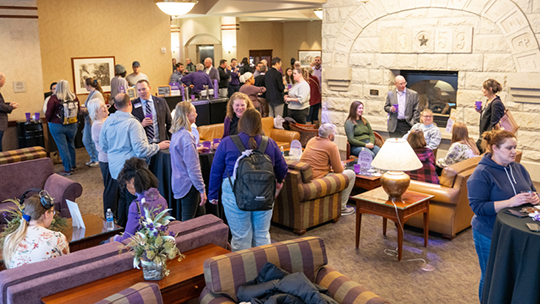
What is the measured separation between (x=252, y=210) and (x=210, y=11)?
11.3 metres

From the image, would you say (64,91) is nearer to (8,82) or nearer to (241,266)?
(8,82)

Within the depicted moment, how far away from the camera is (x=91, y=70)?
10.9 metres

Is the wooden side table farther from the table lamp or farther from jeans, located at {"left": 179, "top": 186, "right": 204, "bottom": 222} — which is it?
jeans, located at {"left": 179, "top": 186, "right": 204, "bottom": 222}

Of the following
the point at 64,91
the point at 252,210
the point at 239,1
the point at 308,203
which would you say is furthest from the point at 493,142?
the point at 239,1

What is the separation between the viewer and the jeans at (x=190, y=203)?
4638mm

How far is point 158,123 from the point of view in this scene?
218 inches

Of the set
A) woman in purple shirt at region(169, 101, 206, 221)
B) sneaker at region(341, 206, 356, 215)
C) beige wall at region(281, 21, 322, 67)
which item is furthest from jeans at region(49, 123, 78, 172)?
beige wall at region(281, 21, 322, 67)

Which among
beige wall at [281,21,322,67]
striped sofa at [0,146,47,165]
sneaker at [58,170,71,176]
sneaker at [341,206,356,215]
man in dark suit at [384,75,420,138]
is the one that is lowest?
sneaker at [341,206,356,215]

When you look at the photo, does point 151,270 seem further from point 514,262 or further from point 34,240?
point 514,262

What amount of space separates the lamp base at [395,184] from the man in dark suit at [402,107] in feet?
10.3

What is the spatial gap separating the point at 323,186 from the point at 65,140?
15.7ft

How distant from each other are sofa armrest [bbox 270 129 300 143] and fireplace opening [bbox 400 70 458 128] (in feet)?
7.27

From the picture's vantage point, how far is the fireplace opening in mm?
8422

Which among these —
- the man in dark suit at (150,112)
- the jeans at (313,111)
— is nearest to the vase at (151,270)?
the man in dark suit at (150,112)
